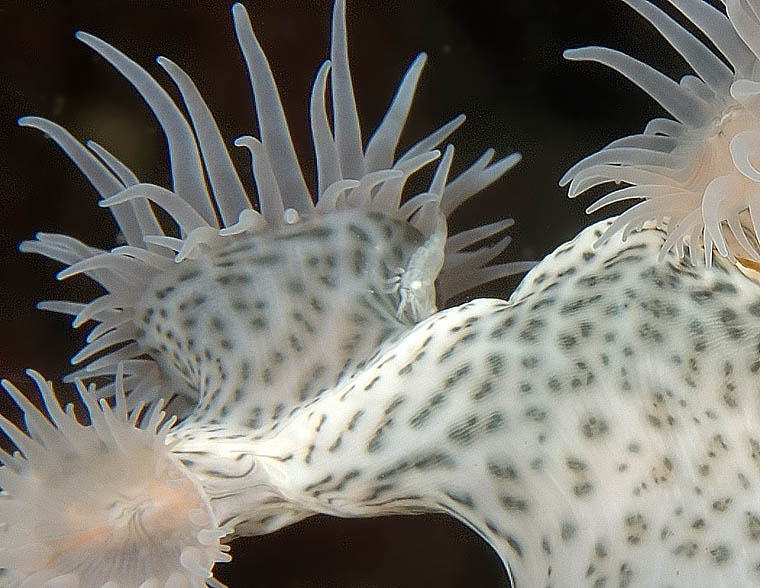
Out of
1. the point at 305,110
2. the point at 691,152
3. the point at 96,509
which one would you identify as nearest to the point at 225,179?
the point at 305,110

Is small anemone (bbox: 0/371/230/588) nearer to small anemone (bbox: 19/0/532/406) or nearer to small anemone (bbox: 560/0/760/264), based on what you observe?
small anemone (bbox: 19/0/532/406)

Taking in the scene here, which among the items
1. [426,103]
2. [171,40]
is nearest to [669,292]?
[426,103]

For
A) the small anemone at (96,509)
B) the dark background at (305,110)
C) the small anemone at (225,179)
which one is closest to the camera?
the small anemone at (96,509)

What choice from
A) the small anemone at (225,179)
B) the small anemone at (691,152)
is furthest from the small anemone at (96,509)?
the small anemone at (691,152)

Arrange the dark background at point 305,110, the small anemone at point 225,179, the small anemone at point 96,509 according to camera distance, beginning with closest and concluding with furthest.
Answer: the small anemone at point 96,509 → the small anemone at point 225,179 → the dark background at point 305,110

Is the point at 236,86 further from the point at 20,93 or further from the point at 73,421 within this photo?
the point at 73,421

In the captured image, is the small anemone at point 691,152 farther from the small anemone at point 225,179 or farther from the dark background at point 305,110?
the dark background at point 305,110
